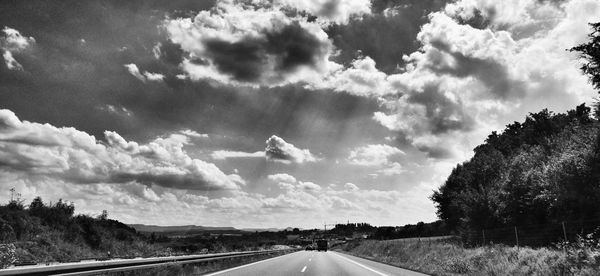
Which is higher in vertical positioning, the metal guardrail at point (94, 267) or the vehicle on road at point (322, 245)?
the metal guardrail at point (94, 267)

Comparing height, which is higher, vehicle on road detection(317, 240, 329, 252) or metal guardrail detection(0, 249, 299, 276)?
metal guardrail detection(0, 249, 299, 276)

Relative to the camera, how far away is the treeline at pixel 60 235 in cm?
2136

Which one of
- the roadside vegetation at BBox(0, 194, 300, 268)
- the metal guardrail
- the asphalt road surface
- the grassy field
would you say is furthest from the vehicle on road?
the metal guardrail

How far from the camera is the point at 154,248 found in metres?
31.9

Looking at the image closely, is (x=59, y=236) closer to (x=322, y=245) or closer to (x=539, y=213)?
(x=539, y=213)

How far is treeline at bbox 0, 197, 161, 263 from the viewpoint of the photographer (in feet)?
70.1

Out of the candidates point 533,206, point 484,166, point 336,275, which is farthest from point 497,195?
point 336,275

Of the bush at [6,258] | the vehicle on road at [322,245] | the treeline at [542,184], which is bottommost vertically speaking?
the vehicle on road at [322,245]

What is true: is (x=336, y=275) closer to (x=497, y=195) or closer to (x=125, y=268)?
(x=125, y=268)

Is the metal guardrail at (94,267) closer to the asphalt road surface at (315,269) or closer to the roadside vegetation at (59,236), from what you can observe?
the asphalt road surface at (315,269)

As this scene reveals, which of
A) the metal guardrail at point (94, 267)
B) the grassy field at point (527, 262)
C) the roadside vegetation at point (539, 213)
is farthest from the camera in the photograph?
the roadside vegetation at point (539, 213)

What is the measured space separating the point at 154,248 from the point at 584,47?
31.0 m

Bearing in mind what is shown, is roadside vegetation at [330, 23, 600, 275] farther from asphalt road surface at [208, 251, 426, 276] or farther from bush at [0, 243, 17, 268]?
bush at [0, 243, 17, 268]

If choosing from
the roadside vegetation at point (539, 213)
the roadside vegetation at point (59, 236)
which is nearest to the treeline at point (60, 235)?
the roadside vegetation at point (59, 236)
